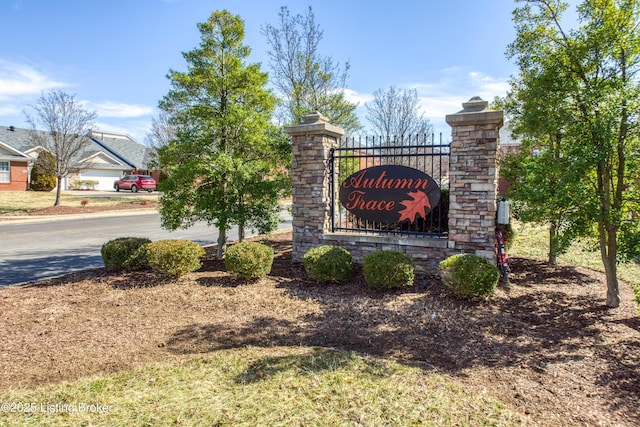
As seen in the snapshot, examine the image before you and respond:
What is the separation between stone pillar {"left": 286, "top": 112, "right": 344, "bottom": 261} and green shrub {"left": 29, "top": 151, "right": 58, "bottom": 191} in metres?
27.9

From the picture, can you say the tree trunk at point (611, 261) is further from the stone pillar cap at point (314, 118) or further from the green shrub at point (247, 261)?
the green shrub at point (247, 261)

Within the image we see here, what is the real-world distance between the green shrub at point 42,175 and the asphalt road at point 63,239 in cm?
1367

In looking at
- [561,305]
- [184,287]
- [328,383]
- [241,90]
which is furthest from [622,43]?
[184,287]

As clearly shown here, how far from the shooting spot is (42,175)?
28.7 m

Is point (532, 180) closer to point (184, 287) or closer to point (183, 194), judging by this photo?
point (184, 287)

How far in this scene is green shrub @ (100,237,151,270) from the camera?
21.5 feet

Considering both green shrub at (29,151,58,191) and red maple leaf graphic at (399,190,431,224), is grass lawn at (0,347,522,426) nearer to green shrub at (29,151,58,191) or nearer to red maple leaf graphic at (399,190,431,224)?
red maple leaf graphic at (399,190,431,224)

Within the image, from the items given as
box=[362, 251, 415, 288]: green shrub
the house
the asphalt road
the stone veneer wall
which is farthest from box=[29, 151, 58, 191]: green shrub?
box=[362, 251, 415, 288]: green shrub

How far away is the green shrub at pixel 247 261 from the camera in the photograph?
5875 mm

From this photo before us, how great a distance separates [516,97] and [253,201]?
5323 mm

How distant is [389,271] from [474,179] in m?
1.92

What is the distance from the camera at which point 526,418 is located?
8.92 feet

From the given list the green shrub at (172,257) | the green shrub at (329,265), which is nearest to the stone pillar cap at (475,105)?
the green shrub at (329,265)

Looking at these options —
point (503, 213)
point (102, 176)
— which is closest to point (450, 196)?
point (503, 213)
